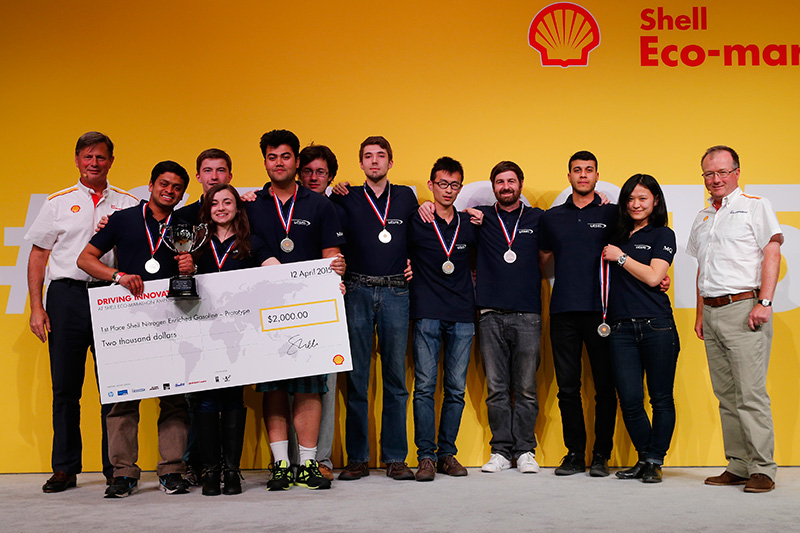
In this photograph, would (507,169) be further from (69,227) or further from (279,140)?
(69,227)

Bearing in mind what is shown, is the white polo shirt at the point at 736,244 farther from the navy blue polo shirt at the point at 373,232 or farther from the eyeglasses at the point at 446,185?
the navy blue polo shirt at the point at 373,232

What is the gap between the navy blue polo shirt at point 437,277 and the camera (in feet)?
13.4

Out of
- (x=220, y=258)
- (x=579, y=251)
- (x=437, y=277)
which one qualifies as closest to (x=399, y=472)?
(x=437, y=277)

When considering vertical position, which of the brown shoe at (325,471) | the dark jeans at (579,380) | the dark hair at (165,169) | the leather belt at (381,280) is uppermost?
the dark hair at (165,169)

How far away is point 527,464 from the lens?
4082 mm

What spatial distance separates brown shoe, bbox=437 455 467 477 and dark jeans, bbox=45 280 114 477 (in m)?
1.82

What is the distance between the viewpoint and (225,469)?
3.51 m

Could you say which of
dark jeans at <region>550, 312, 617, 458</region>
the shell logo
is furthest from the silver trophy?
the shell logo

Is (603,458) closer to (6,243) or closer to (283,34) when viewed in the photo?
(283,34)

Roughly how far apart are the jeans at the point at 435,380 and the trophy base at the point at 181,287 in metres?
1.33

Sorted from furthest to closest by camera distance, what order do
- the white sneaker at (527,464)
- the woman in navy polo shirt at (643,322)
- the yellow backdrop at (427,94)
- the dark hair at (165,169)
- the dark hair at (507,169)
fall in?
the yellow backdrop at (427,94)
the dark hair at (507,169)
the white sneaker at (527,464)
the woman in navy polo shirt at (643,322)
the dark hair at (165,169)

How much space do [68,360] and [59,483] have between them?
25.1 inches

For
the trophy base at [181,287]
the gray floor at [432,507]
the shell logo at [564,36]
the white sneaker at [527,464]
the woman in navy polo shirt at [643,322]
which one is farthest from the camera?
the shell logo at [564,36]

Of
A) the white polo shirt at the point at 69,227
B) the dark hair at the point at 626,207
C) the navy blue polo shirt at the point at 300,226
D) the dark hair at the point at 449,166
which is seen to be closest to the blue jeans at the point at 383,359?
the navy blue polo shirt at the point at 300,226
